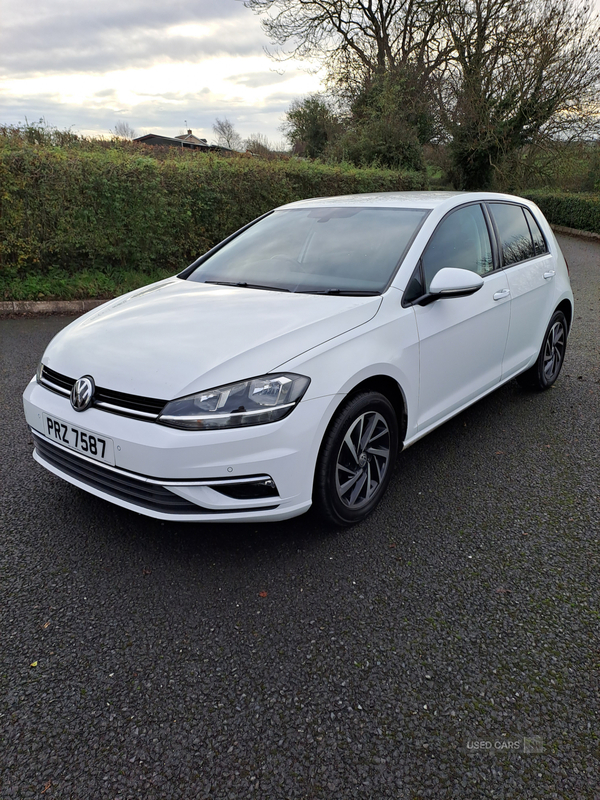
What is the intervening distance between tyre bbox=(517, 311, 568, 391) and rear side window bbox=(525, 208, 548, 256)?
0.54 m

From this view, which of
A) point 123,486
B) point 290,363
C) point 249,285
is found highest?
point 249,285

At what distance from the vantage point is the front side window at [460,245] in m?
3.32

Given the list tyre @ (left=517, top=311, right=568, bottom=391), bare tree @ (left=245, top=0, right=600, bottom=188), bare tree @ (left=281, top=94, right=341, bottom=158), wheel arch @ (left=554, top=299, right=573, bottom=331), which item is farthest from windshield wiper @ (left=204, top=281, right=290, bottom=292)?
bare tree @ (left=281, top=94, right=341, bottom=158)

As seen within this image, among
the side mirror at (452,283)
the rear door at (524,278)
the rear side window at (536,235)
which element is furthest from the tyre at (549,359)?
the side mirror at (452,283)

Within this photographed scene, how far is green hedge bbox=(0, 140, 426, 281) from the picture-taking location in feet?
25.4

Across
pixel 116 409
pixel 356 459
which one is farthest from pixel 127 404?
pixel 356 459

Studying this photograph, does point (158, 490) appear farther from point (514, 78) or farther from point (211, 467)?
point (514, 78)

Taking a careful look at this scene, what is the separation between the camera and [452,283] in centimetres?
308

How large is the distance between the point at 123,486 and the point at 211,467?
450mm

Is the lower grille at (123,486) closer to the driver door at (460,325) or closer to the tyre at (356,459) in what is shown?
the tyre at (356,459)

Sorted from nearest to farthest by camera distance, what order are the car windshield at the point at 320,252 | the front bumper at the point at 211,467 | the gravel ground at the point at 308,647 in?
the gravel ground at the point at 308,647, the front bumper at the point at 211,467, the car windshield at the point at 320,252

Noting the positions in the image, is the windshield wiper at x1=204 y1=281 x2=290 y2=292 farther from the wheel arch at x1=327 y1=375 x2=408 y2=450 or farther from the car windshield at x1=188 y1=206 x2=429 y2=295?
the wheel arch at x1=327 y1=375 x2=408 y2=450

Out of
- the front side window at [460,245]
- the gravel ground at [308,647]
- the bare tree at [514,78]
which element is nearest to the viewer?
the gravel ground at [308,647]

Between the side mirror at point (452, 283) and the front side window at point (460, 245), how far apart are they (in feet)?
0.40
